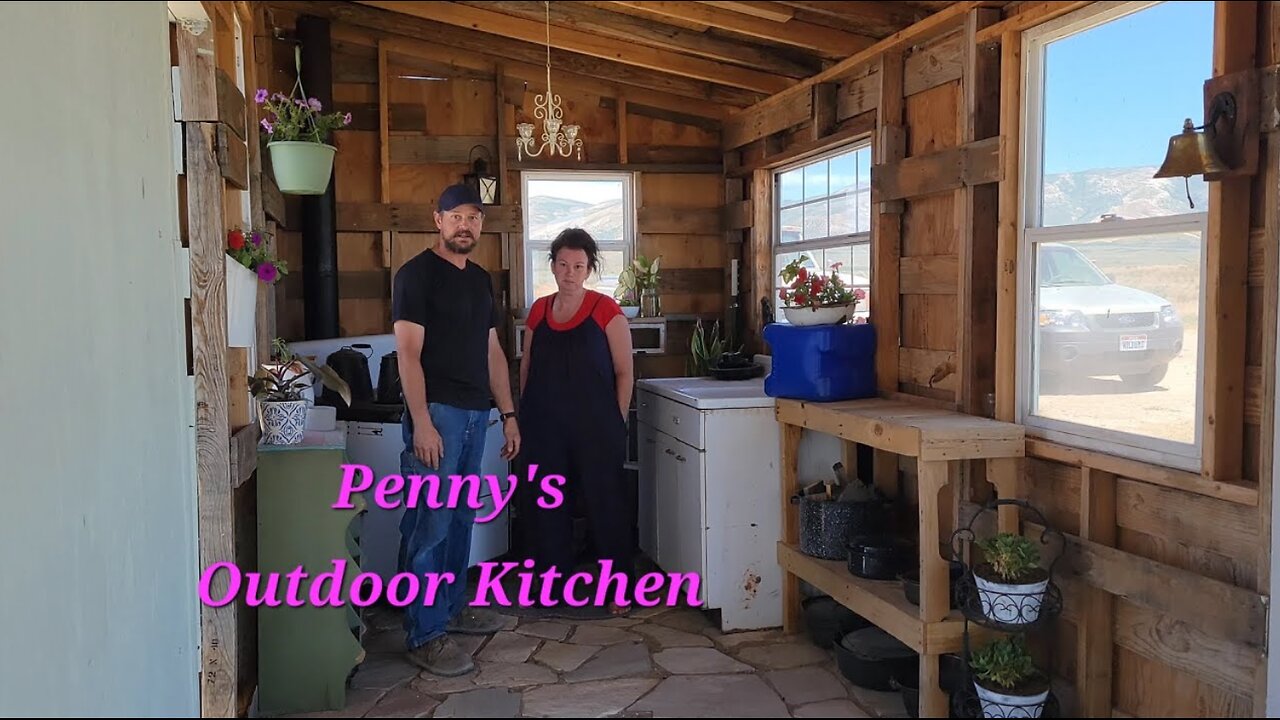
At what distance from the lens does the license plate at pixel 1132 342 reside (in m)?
2.83

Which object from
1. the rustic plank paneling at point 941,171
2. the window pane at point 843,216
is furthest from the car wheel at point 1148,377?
the window pane at point 843,216

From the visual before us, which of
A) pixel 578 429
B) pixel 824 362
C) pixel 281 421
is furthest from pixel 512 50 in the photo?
pixel 281 421

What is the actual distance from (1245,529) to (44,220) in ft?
9.34

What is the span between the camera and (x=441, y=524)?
3.65 meters

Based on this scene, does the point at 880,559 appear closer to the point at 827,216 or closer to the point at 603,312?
the point at 603,312

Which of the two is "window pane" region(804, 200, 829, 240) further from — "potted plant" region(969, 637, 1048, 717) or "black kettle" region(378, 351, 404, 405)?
"potted plant" region(969, 637, 1048, 717)

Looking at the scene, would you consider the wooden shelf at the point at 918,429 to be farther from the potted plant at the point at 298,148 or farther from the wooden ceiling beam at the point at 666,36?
the potted plant at the point at 298,148

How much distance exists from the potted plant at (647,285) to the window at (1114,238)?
2.61 meters

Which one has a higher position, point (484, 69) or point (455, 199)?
point (484, 69)

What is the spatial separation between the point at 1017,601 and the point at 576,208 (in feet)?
11.8

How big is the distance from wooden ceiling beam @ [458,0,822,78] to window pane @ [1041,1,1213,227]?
1.64m

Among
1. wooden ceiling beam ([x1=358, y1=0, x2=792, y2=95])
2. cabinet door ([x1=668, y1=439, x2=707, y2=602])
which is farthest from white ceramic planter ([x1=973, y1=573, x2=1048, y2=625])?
wooden ceiling beam ([x1=358, y1=0, x2=792, y2=95])

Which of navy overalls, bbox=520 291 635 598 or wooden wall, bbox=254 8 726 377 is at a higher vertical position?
wooden wall, bbox=254 8 726 377

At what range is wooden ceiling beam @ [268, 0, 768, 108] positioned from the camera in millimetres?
5059
